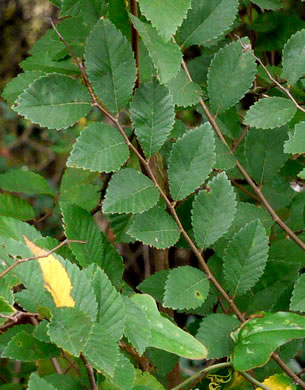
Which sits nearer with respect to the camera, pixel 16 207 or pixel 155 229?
pixel 155 229

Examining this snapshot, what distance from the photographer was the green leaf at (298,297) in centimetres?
64

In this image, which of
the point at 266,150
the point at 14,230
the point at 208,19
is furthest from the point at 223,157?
the point at 14,230

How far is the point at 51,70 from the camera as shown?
842mm

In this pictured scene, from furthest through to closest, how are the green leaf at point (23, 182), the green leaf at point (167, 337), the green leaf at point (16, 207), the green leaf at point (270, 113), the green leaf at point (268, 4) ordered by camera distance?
the green leaf at point (23, 182)
the green leaf at point (16, 207)
the green leaf at point (268, 4)
the green leaf at point (270, 113)
the green leaf at point (167, 337)

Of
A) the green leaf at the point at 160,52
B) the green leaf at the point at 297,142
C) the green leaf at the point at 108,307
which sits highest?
the green leaf at the point at 160,52

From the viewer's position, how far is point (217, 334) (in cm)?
65

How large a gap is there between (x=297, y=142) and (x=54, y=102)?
0.27m

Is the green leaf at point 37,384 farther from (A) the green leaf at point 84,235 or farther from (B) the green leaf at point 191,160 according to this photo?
(B) the green leaf at point 191,160

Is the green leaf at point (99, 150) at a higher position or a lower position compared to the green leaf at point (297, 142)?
higher

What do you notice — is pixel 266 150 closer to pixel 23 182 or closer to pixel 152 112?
pixel 152 112

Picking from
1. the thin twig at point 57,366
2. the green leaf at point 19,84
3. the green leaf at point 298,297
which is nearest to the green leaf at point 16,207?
the green leaf at point 19,84

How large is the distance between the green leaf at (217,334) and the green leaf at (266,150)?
0.68ft

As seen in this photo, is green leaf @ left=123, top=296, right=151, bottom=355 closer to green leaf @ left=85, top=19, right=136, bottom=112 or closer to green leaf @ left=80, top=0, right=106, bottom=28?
green leaf @ left=85, top=19, right=136, bottom=112

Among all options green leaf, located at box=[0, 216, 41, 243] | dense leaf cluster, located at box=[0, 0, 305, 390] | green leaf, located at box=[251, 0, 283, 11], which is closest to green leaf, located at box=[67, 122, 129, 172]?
dense leaf cluster, located at box=[0, 0, 305, 390]
